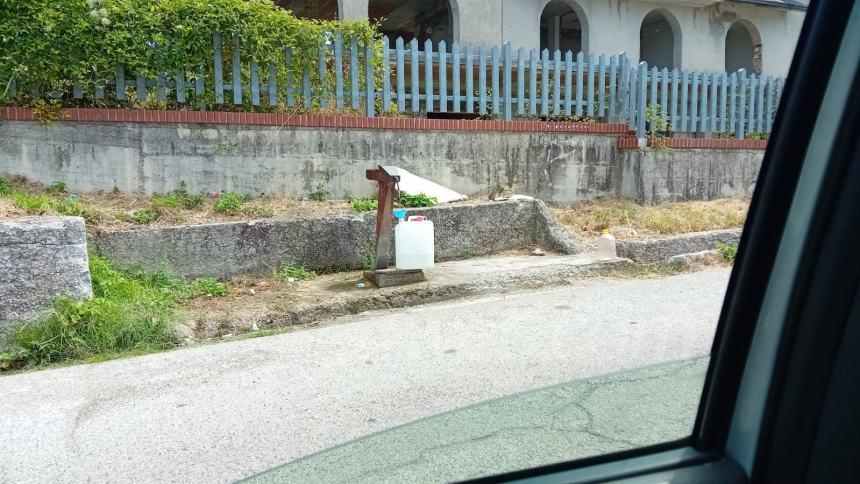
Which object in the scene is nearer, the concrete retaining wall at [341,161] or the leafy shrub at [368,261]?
the concrete retaining wall at [341,161]

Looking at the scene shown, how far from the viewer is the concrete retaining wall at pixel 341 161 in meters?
6.73

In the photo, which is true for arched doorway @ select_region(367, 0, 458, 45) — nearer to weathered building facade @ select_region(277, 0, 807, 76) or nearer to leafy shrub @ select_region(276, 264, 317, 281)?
weathered building facade @ select_region(277, 0, 807, 76)

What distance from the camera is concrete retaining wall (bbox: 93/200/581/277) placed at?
20.1 ft

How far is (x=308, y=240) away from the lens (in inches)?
268

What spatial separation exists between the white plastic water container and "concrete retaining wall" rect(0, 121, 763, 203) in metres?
1.97

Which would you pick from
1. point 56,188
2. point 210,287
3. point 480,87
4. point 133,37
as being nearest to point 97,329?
point 210,287

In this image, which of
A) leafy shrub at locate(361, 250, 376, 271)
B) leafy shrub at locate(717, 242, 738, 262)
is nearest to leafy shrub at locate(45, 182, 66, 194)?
leafy shrub at locate(361, 250, 376, 271)

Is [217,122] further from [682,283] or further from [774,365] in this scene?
[774,365]

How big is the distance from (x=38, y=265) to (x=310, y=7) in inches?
431

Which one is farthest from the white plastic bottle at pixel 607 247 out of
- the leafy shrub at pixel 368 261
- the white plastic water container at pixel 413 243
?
the leafy shrub at pixel 368 261

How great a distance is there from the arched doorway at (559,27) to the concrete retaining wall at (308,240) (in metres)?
8.59

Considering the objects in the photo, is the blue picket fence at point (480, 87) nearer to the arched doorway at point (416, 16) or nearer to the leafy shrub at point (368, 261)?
the leafy shrub at point (368, 261)

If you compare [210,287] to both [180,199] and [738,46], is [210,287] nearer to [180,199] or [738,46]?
[180,199]

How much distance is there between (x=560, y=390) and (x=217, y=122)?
21.6 feet
